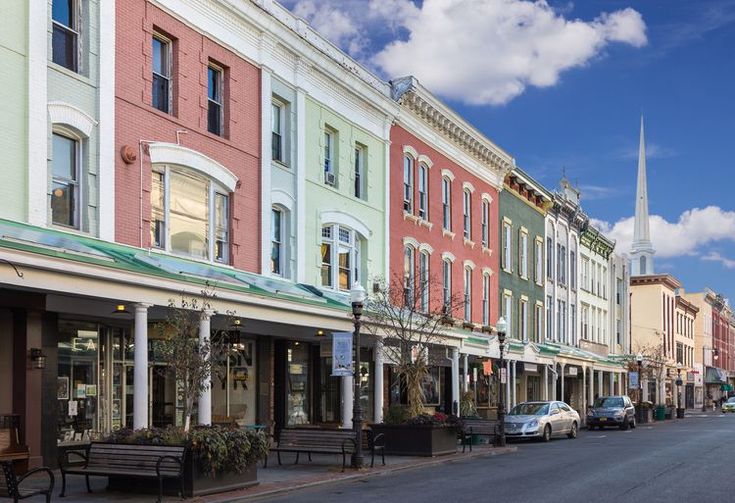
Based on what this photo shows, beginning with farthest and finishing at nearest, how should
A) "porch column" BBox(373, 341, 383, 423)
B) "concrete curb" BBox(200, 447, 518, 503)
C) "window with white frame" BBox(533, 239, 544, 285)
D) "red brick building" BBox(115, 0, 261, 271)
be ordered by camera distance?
1. "window with white frame" BBox(533, 239, 544, 285)
2. "porch column" BBox(373, 341, 383, 423)
3. "red brick building" BBox(115, 0, 261, 271)
4. "concrete curb" BBox(200, 447, 518, 503)

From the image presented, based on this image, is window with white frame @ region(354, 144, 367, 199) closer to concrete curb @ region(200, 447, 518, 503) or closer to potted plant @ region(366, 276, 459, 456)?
potted plant @ region(366, 276, 459, 456)

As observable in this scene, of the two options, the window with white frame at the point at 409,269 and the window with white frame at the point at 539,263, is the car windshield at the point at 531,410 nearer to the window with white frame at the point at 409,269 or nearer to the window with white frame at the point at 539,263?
the window with white frame at the point at 409,269

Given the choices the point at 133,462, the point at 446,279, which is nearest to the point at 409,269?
the point at 446,279

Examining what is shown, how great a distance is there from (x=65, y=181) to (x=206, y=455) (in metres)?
6.27

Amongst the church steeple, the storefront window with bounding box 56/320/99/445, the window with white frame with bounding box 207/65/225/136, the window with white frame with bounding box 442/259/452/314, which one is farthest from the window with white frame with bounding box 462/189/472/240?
the church steeple

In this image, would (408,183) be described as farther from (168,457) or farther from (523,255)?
(168,457)

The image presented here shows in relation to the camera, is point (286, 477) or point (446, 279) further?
point (446, 279)

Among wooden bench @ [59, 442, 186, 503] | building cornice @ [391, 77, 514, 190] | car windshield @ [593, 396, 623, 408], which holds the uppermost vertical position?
building cornice @ [391, 77, 514, 190]

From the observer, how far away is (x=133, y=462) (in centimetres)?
1438

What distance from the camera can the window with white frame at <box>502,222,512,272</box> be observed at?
42.6 meters

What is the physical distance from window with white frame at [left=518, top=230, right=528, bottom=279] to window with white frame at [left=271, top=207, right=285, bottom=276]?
69.4 ft

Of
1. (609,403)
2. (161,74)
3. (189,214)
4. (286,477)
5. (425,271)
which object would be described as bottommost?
(609,403)

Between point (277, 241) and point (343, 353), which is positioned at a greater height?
point (277, 241)

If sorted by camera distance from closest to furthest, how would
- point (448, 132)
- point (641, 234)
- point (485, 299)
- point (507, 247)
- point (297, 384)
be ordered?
1. point (297, 384)
2. point (448, 132)
3. point (485, 299)
4. point (507, 247)
5. point (641, 234)
